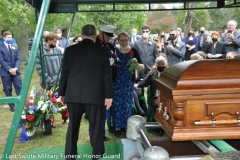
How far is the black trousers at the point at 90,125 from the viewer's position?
3430mm

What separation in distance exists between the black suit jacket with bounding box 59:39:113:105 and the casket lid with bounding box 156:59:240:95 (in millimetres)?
1338

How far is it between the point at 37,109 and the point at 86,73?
1.64 metres

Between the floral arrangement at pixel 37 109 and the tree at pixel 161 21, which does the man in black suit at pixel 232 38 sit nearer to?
the floral arrangement at pixel 37 109

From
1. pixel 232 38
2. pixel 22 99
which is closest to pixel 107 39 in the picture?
pixel 22 99

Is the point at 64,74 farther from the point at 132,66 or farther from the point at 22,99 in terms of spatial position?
the point at 22,99

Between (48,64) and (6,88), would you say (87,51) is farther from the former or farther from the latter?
(6,88)

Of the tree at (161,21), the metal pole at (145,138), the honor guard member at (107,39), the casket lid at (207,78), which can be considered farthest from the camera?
the tree at (161,21)

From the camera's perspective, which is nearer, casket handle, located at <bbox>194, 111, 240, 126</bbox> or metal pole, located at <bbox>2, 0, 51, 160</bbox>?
metal pole, located at <bbox>2, 0, 51, 160</bbox>

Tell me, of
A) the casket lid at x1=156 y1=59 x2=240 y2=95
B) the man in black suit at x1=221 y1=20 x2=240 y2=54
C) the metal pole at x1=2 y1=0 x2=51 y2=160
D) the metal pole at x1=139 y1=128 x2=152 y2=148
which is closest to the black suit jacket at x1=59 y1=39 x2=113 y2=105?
the metal pole at x1=139 y1=128 x2=152 y2=148

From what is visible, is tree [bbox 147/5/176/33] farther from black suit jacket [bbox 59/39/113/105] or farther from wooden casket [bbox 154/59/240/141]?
wooden casket [bbox 154/59/240/141]

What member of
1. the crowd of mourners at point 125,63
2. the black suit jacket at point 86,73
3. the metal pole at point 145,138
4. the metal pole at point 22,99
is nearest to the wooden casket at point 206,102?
the metal pole at point 145,138

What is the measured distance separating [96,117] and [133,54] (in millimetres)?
1535

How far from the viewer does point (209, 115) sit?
2.09 meters

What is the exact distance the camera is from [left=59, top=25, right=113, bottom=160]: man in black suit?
3.33m
